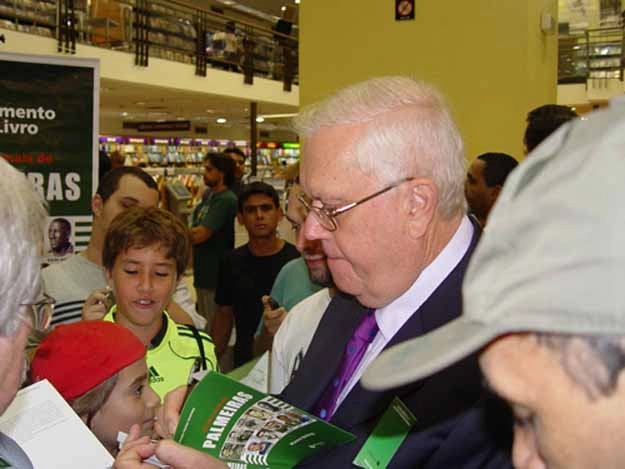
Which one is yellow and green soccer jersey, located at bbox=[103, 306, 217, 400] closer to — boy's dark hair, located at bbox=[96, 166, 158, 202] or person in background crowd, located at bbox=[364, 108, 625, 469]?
boy's dark hair, located at bbox=[96, 166, 158, 202]

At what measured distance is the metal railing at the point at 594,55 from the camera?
46.9 feet

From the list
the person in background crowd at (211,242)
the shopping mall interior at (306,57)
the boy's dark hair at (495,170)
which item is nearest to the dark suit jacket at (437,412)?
the boy's dark hair at (495,170)

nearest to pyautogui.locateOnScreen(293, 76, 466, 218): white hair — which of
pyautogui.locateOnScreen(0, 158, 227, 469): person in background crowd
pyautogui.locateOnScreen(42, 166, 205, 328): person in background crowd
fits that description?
pyautogui.locateOnScreen(0, 158, 227, 469): person in background crowd

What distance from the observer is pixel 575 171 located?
1.92 ft

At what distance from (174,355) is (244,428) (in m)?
1.13

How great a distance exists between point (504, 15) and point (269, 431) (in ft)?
13.8

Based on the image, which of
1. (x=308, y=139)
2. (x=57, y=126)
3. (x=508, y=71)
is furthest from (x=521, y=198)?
(x=508, y=71)

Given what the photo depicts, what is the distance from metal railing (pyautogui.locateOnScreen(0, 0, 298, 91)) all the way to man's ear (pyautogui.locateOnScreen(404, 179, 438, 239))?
10.1 m

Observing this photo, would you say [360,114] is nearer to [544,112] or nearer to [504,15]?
[544,112]

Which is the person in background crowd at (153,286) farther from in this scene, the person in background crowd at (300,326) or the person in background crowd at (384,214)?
the person in background crowd at (384,214)

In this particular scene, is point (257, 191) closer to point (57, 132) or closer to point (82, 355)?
point (57, 132)

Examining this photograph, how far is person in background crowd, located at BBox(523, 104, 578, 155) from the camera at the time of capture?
342 cm

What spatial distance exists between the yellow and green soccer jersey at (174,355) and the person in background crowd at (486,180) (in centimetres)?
170

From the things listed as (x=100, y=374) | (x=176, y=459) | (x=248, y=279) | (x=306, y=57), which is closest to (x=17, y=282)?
(x=176, y=459)
